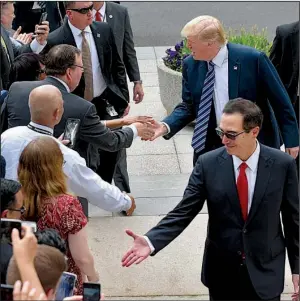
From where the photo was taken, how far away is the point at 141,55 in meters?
13.4

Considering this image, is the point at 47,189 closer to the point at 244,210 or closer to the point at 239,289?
the point at 244,210

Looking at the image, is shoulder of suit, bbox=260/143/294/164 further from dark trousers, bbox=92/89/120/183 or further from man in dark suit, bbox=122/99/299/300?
dark trousers, bbox=92/89/120/183

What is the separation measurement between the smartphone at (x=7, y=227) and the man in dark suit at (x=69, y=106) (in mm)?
1718

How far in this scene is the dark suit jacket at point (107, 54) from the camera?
7699 mm

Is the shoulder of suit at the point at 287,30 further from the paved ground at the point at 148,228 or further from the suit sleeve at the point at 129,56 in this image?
the paved ground at the point at 148,228

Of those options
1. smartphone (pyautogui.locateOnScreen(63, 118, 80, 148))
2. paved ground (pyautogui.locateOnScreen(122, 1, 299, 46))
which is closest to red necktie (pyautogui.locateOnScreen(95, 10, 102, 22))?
smartphone (pyautogui.locateOnScreen(63, 118, 80, 148))

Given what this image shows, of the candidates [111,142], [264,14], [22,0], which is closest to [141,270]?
[111,142]

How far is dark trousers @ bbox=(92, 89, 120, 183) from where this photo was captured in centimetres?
785

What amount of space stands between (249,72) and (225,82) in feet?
0.65

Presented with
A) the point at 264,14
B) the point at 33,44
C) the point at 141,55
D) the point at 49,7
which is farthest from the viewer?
the point at 264,14

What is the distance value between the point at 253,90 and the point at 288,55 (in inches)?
48.9

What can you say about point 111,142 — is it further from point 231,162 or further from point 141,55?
point 141,55

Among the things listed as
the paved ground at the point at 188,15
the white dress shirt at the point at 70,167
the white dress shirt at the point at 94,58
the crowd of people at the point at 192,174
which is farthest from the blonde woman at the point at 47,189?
the paved ground at the point at 188,15

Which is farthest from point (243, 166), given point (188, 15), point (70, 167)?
point (188, 15)
